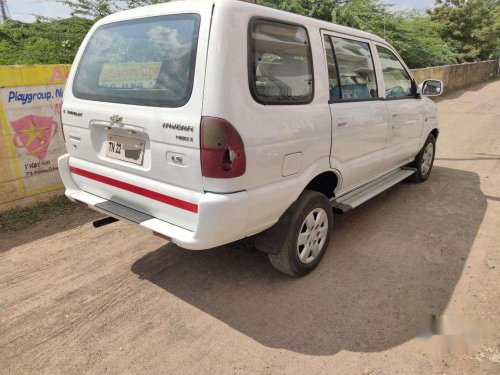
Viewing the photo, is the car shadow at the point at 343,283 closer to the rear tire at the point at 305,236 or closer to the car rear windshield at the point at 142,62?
the rear tire at the point at 305,236

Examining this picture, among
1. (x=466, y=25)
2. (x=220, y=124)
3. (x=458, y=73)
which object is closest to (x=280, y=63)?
(x=220, y=124)

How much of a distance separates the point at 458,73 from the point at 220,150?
786 inches

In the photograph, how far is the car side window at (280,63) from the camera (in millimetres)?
2529

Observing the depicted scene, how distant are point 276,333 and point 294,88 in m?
1.71

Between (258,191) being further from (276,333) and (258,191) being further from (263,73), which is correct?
(276,333)

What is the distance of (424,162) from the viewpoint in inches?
216

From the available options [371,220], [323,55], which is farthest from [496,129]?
[323,55]

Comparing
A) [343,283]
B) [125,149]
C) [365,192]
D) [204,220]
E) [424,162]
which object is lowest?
[343,283]

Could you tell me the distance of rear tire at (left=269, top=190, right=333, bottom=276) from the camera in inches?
116

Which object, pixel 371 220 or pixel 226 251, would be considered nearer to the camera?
pixel 226 251

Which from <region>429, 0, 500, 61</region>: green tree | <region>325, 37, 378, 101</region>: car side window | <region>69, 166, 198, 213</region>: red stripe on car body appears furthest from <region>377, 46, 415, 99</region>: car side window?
<region>429, 0, 500, 61</region>: green tree

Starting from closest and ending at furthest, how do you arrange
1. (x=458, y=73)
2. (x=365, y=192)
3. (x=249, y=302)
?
1. (x=249, y=302)
2. (x=365, y=192)
3. (x=458, y=73)

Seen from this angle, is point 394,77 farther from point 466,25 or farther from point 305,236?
point 466,25

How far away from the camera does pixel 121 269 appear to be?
3.35 meters
